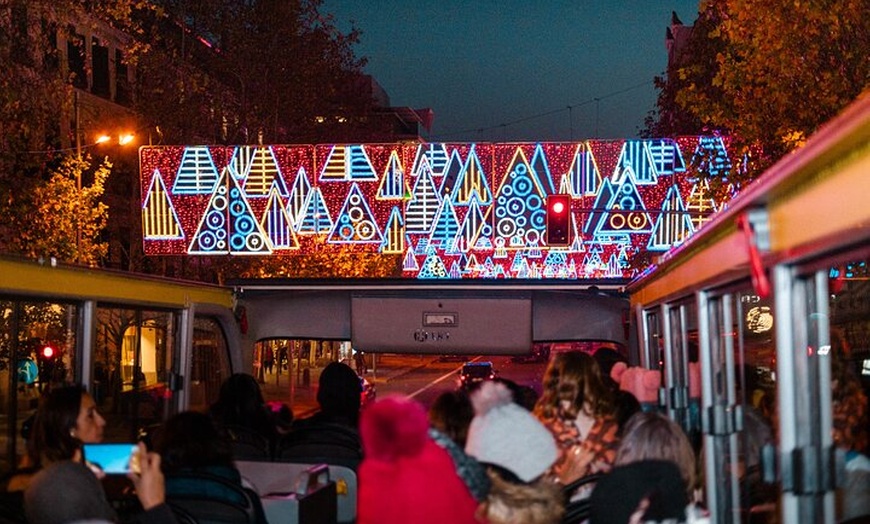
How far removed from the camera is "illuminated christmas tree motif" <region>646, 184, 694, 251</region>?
67.5ft

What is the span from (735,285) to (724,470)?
114cm

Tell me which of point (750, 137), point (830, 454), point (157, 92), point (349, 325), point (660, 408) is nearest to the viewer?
point (830, 454)

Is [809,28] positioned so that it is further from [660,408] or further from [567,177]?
[660,408]

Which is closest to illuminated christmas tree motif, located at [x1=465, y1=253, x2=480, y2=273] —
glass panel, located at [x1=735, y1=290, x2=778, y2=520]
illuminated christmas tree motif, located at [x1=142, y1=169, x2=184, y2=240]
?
illuminated christmas tree motif, located at [x1=142, y1=169, x2=184, y2=240]

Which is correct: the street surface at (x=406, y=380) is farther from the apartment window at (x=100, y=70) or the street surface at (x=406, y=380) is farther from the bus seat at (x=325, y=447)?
the bus seat at (x=325, y=447)

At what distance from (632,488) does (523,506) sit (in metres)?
0.87

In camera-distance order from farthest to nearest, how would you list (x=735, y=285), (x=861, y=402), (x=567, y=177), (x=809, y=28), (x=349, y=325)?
(x=567, y=177) → (x=809, y=28) → (x=349, y=325) → (x=735, y=285) → (x=861, y=402)

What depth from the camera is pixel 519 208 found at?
2156 centimetres

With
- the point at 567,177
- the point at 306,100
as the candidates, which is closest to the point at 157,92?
the point at 306,100

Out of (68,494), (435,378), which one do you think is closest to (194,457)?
(68,494)

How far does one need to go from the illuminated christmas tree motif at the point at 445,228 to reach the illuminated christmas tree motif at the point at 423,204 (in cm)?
10

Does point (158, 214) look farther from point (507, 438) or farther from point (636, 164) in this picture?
point (507, 438)

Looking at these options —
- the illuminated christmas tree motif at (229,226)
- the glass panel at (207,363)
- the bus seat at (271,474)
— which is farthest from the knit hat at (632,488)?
the illuminated christmas tree motif at (229,226)

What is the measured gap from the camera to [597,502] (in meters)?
5.45
